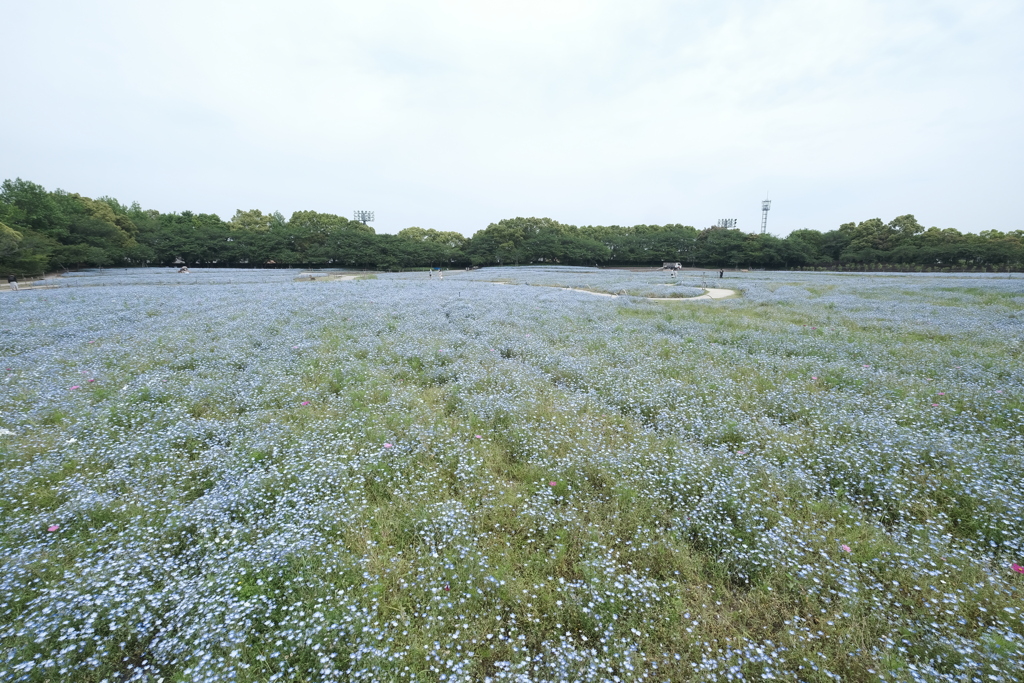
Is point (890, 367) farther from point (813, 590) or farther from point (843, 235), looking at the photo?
point (843, 235)

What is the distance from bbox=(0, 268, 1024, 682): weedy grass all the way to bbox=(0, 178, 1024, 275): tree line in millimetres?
48871

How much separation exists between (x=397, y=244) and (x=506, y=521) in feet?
250

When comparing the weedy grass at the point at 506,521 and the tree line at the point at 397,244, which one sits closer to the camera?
the weedy grass at the point at 506,521

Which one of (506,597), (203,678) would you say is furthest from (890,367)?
(203,678)

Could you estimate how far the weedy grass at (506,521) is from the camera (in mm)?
3223

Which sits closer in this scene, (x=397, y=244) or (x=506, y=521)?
(x=506, y=521)

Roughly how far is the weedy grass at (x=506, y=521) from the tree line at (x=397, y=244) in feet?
160

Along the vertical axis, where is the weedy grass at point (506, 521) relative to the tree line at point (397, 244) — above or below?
below

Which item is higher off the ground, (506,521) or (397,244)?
(397,244)

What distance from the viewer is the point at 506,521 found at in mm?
4773

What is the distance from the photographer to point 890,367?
10.2m

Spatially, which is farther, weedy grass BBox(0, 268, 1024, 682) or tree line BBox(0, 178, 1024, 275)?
tree line BBox(0, 178, 1024, 275)

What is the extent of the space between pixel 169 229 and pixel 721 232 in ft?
355

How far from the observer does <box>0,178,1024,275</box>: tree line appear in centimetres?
4884
